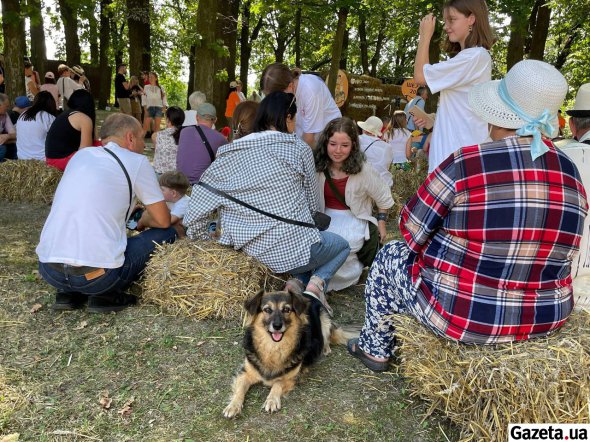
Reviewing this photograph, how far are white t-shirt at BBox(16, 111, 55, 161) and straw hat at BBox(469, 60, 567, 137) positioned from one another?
23.7 ft

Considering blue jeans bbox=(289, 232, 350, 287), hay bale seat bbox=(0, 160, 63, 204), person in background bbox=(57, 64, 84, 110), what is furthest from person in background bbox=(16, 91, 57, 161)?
person in background bbox=(57, 64, 84, 110)

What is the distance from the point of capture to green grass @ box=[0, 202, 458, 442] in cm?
274

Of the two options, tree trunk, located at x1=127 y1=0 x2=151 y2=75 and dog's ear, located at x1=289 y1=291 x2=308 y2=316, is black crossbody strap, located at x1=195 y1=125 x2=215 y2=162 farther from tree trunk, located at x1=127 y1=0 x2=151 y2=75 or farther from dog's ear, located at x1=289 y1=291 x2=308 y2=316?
tree trunk, located at x1=127 y1=0 x2=151 y2=75

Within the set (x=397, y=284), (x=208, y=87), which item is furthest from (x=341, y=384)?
(x=208, y=87)

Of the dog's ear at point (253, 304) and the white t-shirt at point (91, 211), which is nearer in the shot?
the dog's ear at point (253, 304)

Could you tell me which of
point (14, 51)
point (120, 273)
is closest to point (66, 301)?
point (120, 273)

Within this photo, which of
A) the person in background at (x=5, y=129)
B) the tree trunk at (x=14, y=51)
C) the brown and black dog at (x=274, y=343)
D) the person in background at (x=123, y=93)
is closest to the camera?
the brown and black dog at (x=274, y=343)

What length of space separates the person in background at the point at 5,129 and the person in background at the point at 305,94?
5.70 m

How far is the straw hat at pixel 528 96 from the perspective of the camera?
2.37m

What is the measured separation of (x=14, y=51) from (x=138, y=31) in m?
7.35

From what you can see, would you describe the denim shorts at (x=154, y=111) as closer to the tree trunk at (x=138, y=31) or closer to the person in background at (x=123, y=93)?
the person in background at (x=123, y=93)

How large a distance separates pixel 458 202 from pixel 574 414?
1.22 meters

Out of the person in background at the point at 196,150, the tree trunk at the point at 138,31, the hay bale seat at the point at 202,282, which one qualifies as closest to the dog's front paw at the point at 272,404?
the hay bale seat at the point at 202,282

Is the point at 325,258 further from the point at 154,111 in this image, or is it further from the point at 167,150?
the point at 154,111
